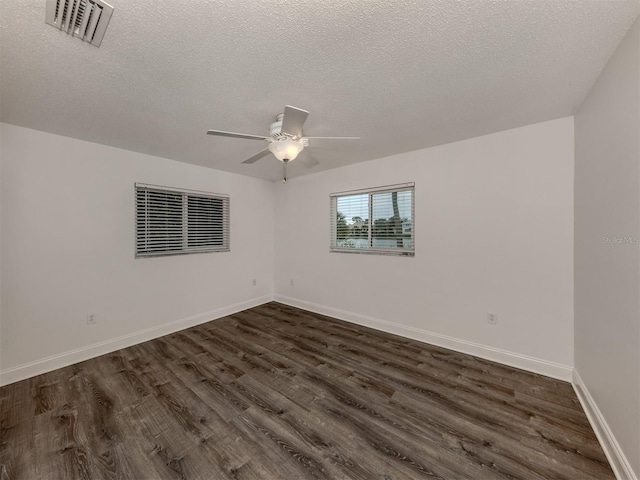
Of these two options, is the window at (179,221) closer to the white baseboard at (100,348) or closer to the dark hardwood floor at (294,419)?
the white baseboard at (100,348)

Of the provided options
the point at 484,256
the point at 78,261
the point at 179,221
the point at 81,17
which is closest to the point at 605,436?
the point at 484,256

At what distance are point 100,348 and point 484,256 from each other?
4388mm

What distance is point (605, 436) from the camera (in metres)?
1.56

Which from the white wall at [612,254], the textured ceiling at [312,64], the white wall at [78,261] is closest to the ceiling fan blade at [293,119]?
the textured ceiling at [312,64]

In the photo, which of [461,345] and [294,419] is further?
[461,345]

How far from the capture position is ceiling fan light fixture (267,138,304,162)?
6.59 feet

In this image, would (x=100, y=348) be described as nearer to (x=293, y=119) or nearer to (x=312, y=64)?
(x=293, y=119)

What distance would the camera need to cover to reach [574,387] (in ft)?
7.07

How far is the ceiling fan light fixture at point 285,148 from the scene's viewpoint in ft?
6.59

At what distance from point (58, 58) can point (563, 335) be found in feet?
14.3

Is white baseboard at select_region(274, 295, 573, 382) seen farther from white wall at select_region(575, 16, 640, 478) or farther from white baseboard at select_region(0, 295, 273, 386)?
white baseboard at select_region(0, 295, 273, 386)

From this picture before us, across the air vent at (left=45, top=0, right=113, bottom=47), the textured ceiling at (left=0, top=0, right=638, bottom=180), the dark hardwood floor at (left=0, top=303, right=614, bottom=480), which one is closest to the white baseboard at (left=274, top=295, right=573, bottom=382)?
the dark hardwood floor at (left=0, top=303, right=614, bottom=480)

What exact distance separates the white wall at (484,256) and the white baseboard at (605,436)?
36 cm

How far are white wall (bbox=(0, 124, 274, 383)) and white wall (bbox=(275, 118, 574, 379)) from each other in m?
2.49
